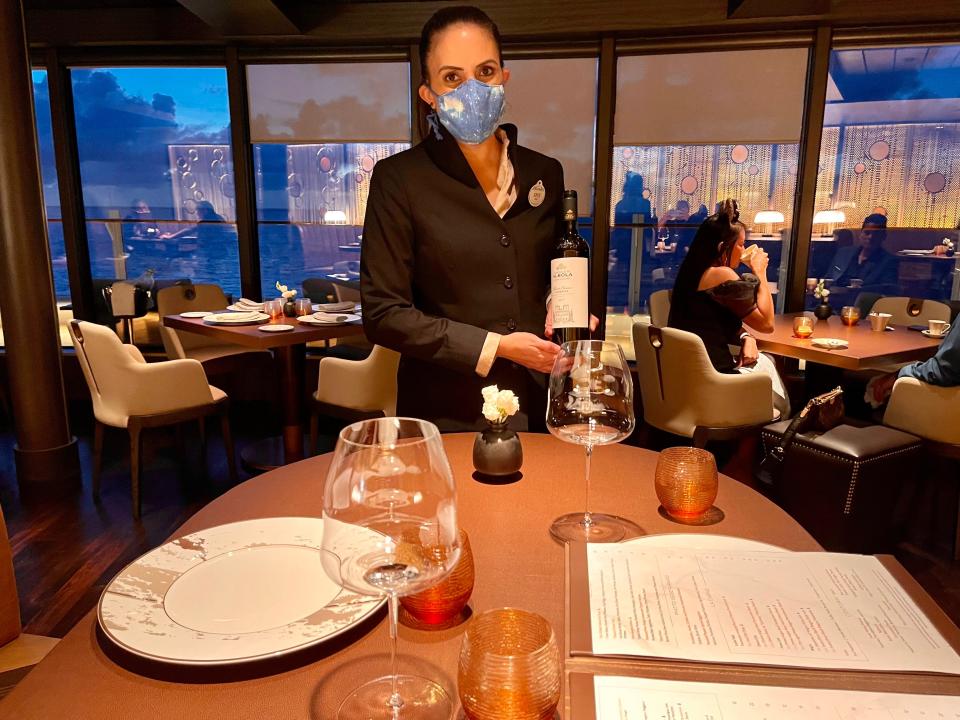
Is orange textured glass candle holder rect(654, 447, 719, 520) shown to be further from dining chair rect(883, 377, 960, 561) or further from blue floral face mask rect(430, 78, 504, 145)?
dining chair rect(883, 377, 960, 561)

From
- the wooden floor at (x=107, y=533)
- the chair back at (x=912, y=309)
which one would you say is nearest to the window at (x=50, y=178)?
the wooden floor at (x=107, y=533)

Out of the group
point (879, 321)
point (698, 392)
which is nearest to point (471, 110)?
point (698, 392)

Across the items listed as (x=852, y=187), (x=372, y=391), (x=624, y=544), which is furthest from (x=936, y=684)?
(x=852, y=187)

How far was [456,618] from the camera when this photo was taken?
2.47 feet

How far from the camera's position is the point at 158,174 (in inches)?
219

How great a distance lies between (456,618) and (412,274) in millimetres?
949

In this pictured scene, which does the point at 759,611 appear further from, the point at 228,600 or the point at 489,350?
the point at 489,350

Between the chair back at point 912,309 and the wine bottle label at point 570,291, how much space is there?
12.9ft

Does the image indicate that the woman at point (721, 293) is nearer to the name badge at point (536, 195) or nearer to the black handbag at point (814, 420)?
the black handbag at point (814, 420)

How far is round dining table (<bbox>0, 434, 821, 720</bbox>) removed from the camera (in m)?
0.62

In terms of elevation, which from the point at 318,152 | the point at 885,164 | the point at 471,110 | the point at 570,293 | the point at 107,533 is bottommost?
the point at 107,533

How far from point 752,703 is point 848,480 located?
7.89ft

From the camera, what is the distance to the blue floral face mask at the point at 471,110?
4.61 feet

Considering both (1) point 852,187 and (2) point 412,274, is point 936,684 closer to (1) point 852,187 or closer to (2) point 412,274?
(2) point 412,274
